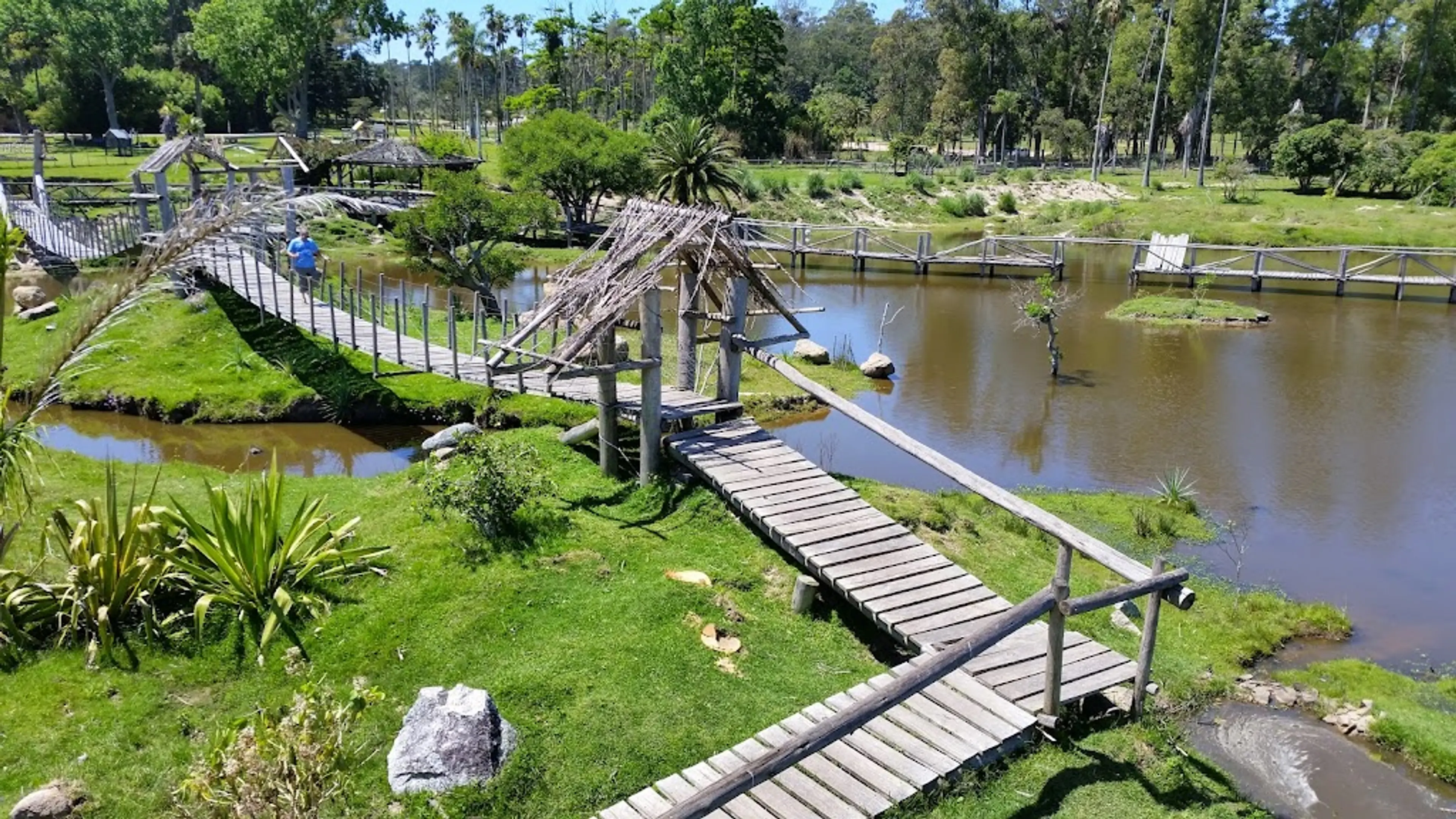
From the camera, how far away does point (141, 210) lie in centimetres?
1852

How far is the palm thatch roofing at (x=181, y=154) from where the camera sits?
56.5ft

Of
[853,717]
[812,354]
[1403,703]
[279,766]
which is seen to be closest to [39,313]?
[812,354]

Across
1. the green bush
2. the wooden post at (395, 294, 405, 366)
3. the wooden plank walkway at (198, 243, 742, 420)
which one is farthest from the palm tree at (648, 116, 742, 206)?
the green bush

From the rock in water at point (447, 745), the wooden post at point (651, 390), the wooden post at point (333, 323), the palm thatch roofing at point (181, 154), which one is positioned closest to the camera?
the rock in water at point (447, 745)

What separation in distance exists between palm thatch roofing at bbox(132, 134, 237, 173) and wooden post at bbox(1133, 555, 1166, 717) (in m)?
17.0

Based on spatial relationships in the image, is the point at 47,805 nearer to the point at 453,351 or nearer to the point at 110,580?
the point at 110,580

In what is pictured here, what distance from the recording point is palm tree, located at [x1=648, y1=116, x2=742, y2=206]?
2798 centimetres

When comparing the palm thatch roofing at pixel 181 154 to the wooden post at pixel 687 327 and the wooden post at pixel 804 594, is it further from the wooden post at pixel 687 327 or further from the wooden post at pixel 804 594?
the wooden post at pixel 804 594

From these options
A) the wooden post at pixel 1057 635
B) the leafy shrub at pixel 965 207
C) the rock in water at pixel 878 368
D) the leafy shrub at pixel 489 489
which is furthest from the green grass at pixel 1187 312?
the wooden post at pixel 1057 635

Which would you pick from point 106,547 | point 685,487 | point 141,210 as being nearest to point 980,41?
point 141,210

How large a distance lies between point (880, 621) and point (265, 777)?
4.51m

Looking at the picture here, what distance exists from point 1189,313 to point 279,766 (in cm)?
2322

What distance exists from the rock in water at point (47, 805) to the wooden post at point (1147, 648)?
6.84m

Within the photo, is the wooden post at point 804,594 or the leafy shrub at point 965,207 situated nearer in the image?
the wooden post at point 804,594
